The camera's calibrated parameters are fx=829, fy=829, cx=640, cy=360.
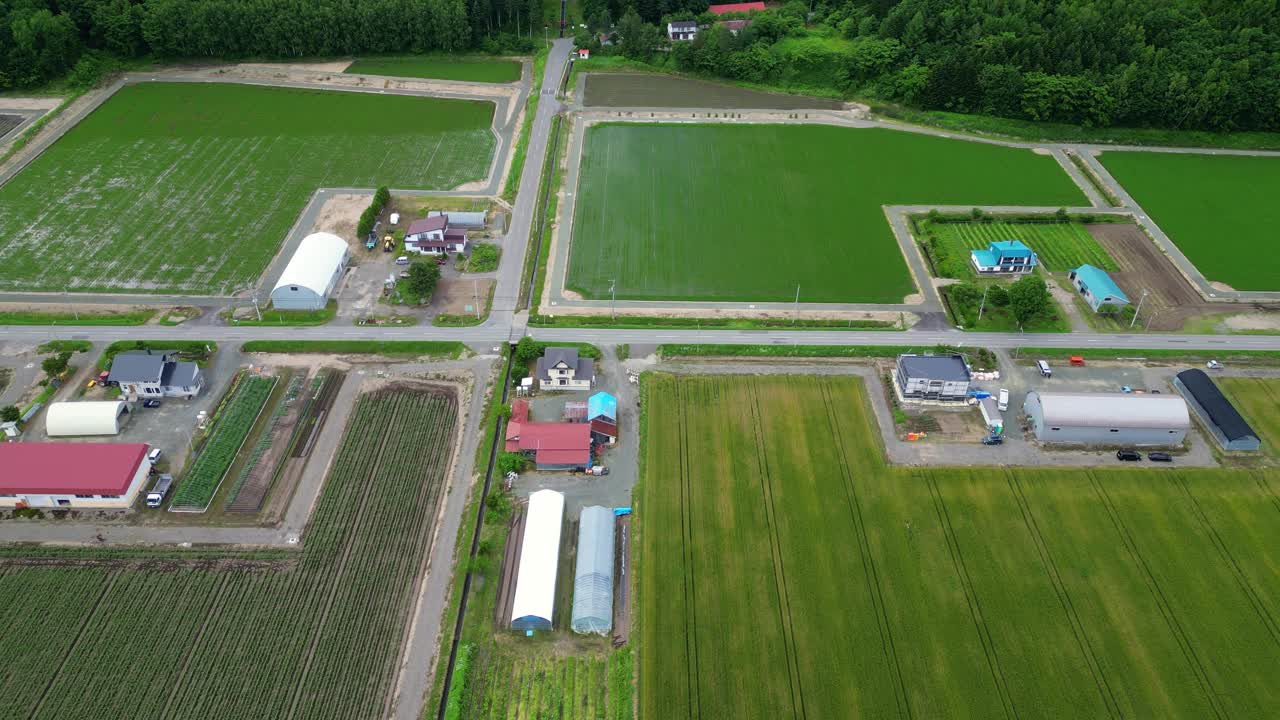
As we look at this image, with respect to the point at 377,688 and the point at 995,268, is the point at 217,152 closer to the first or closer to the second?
the point at 377,688

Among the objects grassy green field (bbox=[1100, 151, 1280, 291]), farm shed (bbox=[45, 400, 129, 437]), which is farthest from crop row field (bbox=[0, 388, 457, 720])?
grassy green field (bbox=[1100, 151, 1280, 291])

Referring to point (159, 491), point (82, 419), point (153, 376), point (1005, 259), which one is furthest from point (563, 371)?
point (1005, 259)

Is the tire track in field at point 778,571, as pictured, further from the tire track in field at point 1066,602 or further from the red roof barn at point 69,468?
the red roof barn at point 69,468

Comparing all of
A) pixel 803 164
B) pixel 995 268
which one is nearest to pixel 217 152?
pixel 803 164

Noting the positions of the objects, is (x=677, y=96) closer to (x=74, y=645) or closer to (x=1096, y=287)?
(x=1096, y=287)

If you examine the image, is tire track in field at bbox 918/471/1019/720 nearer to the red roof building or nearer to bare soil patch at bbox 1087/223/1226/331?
bare soil patch at bbox 1087/223/1226/331

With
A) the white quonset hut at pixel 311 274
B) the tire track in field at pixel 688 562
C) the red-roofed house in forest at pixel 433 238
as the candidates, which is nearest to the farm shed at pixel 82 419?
the white quonset hut at pixel 311 274
